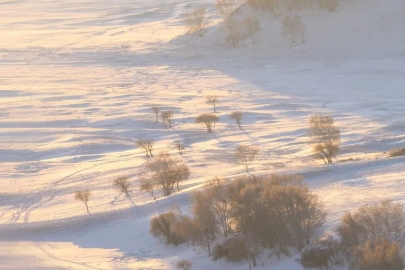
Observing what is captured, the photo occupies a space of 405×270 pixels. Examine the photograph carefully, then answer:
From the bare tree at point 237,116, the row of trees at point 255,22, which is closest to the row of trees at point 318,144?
the bare tree at point 237,116

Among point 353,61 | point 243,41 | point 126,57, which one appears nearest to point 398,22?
point 353,61

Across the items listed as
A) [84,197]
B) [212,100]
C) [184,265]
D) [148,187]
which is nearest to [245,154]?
[148,187]

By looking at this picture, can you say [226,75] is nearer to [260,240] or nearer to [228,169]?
[228,169]

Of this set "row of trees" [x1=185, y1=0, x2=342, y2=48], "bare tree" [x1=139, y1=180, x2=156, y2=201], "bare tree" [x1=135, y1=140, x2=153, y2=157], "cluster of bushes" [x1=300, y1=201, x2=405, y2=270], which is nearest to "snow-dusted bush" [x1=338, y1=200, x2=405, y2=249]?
"cluster of bushes" [x1=300, y1=201, x2=405, y2=270]

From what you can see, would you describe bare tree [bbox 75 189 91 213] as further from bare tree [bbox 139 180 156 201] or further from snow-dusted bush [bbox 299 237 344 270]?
snow-dusted bush [bbox 299 237 344 270]

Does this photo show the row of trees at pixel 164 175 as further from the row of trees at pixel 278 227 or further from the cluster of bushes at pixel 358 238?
the cluster of bushes at pixel 358 238

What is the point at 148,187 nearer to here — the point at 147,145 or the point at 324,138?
the point at 147,145
